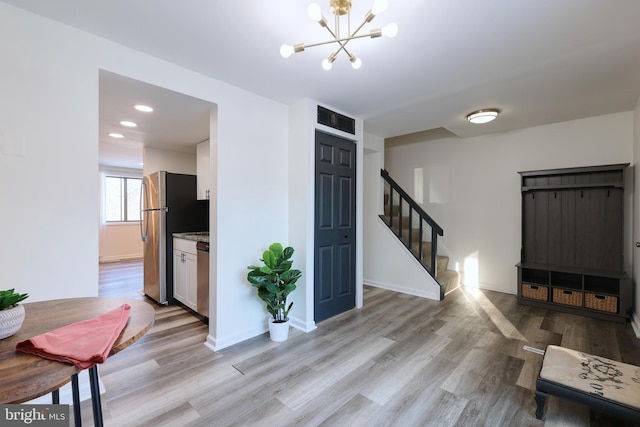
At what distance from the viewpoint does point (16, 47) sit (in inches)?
67.2

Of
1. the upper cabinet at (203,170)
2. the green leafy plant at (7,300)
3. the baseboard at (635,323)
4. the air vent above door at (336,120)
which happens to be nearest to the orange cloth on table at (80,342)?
the green leafy plant at (7,300)

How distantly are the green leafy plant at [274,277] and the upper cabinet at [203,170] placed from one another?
1.60m

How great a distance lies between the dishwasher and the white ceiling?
4.93 ft

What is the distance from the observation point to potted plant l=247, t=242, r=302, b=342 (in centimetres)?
266

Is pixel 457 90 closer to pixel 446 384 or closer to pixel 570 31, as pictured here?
pixel 570 31

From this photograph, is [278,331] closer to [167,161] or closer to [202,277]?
[202,277]

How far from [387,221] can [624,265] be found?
9.70 feet

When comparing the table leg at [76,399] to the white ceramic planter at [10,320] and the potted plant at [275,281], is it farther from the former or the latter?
the potted plant at [275,281]

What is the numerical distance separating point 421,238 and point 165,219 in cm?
368

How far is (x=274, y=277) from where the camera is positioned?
2.71 meters

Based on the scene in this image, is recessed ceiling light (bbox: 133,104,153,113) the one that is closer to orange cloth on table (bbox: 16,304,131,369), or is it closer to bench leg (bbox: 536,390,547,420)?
orange cloth on table (bbox: 16,304,131,369)

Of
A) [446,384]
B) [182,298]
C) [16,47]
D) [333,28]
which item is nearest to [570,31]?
[333,28]

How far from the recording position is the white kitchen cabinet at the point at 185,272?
134 inches

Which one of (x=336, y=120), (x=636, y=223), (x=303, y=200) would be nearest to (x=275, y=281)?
(x=303, y=200)
